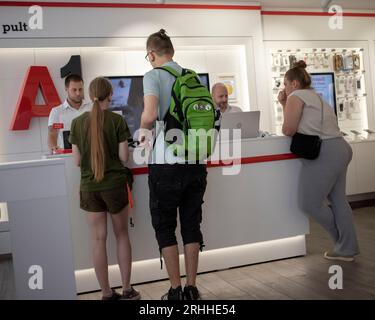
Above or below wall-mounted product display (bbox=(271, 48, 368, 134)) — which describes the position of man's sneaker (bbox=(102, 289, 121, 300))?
below

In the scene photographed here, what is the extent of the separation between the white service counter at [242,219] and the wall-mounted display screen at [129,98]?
2.54 metres

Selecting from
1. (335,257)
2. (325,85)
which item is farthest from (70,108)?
(325,85)

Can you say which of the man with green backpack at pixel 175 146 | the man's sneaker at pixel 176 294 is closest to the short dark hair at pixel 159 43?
the man with green backpack at pixel 175 146

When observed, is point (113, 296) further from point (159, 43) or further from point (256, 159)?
point (159, 43)

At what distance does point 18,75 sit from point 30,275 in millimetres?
3759

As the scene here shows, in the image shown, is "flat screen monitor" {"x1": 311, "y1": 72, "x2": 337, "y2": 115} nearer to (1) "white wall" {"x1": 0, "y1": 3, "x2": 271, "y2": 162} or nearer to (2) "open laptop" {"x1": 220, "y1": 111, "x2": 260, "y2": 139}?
(1) "white wall" {"x1": 0, "y1": 3, "x2": 271, "y2": 162}

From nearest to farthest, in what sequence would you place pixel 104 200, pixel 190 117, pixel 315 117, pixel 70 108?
1. pixel 190 117
2. pixel 104 200
3. pixel 315 117
4. pixel 70 108

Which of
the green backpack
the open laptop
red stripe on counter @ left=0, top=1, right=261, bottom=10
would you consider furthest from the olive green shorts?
red stripe on counter @ left=0, top=1, right=261, bottom=10

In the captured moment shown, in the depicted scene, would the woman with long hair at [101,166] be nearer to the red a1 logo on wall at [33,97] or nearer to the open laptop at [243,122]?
the open laptop at [243,122]

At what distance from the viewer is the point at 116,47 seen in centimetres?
579

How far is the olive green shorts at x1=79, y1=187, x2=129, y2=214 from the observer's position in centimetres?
302

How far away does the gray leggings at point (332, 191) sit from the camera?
12.3 feet

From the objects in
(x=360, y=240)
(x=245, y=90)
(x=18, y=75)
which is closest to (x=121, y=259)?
(x=360, y=240)

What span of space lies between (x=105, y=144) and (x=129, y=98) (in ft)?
10.2
